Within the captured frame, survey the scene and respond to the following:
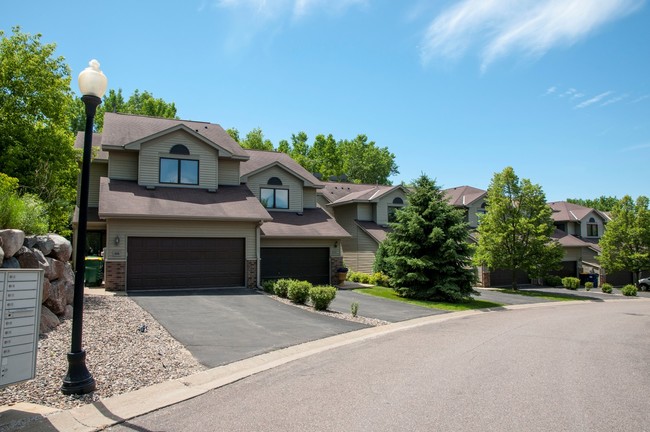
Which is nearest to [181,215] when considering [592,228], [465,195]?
[465,195]

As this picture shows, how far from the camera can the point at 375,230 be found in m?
30.9

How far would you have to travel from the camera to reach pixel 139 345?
9.19 meters

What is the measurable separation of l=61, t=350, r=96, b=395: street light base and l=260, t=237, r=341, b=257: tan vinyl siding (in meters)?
17.0

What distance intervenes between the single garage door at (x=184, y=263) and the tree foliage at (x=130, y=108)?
3947 centimetres

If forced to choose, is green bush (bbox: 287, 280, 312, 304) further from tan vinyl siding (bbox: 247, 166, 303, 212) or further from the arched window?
tan vinyl siding (bbox: 247, 166, 303, 212)

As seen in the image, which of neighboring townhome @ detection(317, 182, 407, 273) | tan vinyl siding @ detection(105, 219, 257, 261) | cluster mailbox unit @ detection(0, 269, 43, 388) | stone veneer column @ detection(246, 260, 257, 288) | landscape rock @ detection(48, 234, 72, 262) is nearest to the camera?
cluster mailbox unit @ detection(0, 269, 43, 388)

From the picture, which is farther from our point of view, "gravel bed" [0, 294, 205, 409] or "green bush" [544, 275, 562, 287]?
"green bush" [544, 275, 562, 287]

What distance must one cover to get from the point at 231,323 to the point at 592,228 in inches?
1710

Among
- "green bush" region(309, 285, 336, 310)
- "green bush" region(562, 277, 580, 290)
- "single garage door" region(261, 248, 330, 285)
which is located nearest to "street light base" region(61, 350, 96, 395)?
"green bush" region(309, 285, 336, 310)

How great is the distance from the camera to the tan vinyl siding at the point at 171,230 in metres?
18.2

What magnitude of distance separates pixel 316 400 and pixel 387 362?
109 inches

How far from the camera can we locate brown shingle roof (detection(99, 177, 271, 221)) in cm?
1834

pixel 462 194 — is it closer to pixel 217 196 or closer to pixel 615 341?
pixel 217 196

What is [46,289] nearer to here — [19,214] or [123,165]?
[19,214]
